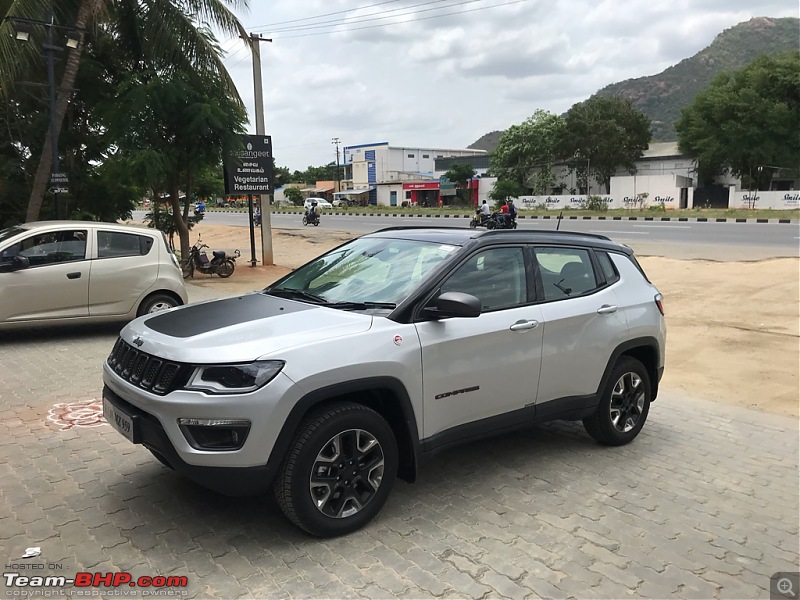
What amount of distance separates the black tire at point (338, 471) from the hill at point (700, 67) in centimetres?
13664

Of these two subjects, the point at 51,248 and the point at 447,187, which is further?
the point at 447,187

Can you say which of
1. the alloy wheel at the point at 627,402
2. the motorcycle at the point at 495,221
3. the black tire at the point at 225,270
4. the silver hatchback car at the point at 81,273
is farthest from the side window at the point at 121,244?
the motorcycle at the point at 495,221

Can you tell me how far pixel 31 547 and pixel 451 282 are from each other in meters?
Answer: 2.73

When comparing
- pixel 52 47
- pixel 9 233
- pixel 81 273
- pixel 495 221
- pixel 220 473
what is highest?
pixel 52 47

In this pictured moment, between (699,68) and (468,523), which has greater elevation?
(699,68)

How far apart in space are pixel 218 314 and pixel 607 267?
2.97 metres

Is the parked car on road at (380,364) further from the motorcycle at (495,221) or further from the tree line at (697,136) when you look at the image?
the tree line at (697,136)

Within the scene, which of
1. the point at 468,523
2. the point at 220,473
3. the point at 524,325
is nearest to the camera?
the point at 220,473

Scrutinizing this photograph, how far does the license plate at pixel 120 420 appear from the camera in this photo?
3.38 meters

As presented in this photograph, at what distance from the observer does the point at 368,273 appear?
428 cm

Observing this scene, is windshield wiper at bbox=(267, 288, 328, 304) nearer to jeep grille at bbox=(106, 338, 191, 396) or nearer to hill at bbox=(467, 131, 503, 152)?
jeep grille at bbox=(106, 338, 191, 396)

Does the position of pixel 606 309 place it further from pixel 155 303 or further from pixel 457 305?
pixel 155 303

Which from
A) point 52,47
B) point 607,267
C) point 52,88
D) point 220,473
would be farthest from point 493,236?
point 52,88

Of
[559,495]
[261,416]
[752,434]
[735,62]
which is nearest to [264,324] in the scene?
[261,416]
